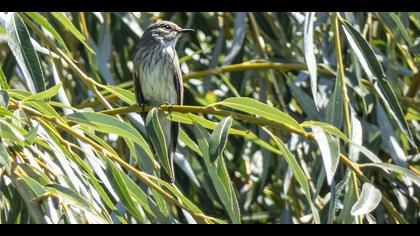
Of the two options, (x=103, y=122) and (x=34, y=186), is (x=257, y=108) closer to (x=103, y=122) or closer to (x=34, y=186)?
(x=103, y=122)

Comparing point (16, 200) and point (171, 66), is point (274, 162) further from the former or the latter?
point (16, 200)

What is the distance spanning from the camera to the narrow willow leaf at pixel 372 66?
3361 millimetres

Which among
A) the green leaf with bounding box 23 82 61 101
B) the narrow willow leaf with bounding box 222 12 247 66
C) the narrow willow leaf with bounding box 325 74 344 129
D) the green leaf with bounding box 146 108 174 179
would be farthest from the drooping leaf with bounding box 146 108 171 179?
the narrow willow leaf with bounding box 222 12 247 66

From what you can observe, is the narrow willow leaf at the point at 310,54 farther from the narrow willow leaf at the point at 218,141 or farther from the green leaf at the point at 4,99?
the green leaf at the point at 4,99

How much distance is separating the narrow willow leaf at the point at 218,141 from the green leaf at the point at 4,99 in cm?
55

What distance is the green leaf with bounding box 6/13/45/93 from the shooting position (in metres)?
2.84

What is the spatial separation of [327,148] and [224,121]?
1.11ft

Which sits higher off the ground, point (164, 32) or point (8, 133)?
point (8, 133)

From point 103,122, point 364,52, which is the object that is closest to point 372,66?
point 364,52

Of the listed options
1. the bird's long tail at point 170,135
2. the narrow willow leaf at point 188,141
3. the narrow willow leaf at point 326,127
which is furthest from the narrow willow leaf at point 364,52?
the bird's long tail at point 170,135

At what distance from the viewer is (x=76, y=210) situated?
2596 mm

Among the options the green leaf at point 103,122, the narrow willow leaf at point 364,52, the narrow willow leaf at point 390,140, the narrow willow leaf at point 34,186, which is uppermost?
the green leaf at point 103,122

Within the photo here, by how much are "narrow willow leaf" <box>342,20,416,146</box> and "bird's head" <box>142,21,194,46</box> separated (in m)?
1.11

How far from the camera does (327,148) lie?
2.87 meters
